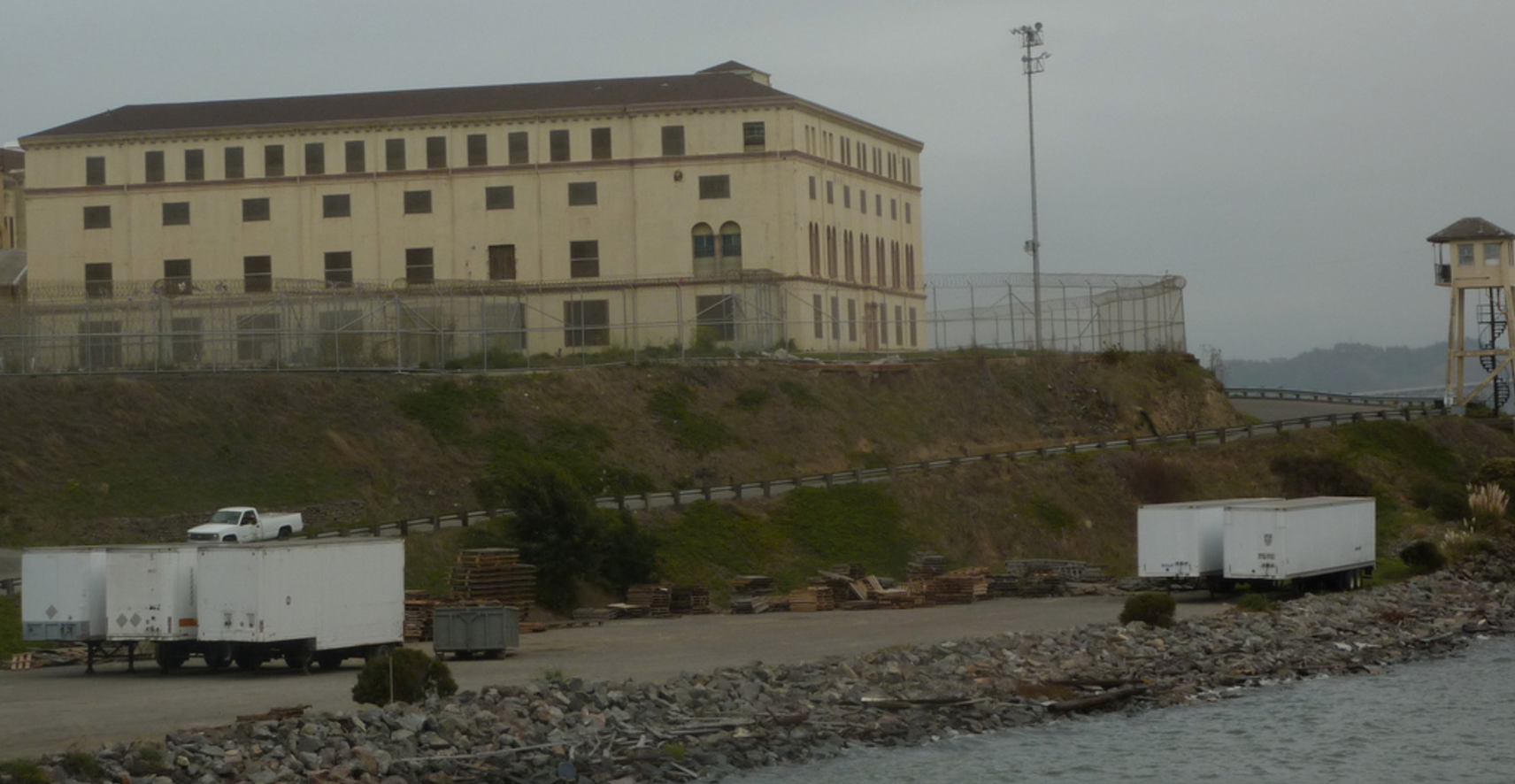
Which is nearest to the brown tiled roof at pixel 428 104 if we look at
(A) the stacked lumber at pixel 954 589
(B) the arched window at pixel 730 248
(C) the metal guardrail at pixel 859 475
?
(B) the arched window at pixel 730 248

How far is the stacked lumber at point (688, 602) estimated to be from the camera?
2053 inches

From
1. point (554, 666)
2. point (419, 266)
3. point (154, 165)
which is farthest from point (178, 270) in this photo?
point (554, 666)

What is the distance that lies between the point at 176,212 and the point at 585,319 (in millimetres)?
21010

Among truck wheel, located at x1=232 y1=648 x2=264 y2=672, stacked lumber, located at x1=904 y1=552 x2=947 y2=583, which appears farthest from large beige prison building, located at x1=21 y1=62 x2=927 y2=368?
truck wheel, located at x1=232 y1=648 x2=264 y2=672

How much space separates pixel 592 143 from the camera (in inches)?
3344

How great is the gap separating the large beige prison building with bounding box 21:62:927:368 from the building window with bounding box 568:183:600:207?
13 cm

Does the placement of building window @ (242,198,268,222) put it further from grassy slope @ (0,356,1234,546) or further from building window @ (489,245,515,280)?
grassy slope @ (0,356,1234,546)

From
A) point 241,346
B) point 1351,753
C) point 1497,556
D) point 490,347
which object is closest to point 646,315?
point 490,347

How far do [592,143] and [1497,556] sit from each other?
4469cm

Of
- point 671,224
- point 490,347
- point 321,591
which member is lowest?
point 321,591

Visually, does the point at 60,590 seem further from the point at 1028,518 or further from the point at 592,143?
the point at 592,143

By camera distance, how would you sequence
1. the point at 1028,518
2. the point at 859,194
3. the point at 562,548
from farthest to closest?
the point at 859,194
the point at 1028,518
the point at 562,548

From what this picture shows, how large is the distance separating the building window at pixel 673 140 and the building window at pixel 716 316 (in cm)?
731

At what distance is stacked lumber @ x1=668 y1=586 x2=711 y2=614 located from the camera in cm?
5216
